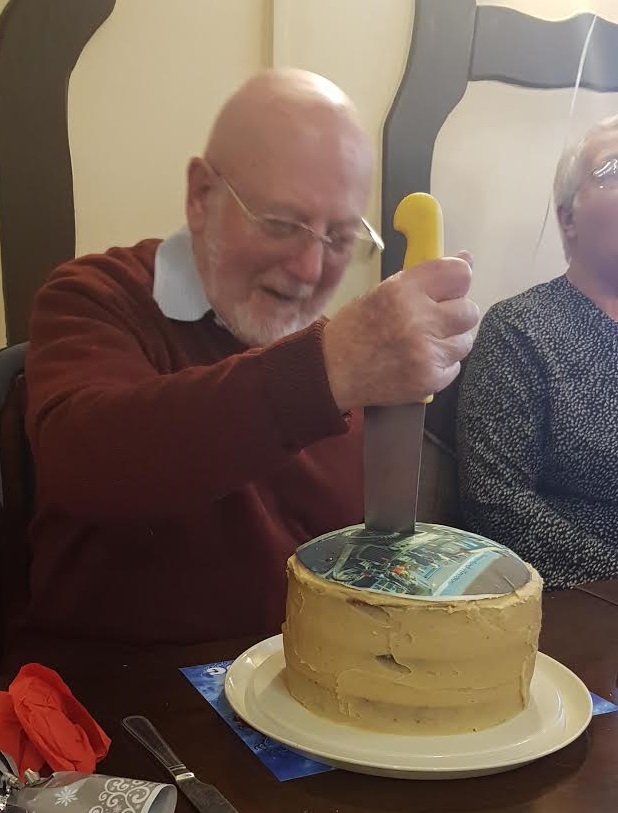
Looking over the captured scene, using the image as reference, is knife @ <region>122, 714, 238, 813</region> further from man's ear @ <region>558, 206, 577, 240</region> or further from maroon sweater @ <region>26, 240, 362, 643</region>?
man's ear @ <region>558, 206, 577, 240</region>

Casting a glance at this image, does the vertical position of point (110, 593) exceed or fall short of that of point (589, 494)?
it exceeds it

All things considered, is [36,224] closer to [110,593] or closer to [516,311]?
[110,593]

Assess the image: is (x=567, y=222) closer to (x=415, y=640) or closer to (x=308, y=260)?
(x=308, y=260)

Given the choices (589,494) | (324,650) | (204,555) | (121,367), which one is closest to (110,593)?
(204,555)

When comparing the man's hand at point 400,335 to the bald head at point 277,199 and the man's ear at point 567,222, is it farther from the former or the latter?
the man's ear at point 567,222

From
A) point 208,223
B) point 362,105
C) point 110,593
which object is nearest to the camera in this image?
point 110,593

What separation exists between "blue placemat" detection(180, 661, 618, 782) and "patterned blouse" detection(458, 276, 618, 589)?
0.72m

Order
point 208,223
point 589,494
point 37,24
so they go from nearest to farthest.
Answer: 1. point 208,223
2. point 37,24
3. point 589,494

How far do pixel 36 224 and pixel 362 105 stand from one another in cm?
69

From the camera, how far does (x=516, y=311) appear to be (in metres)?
1.60

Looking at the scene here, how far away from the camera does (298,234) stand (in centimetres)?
112

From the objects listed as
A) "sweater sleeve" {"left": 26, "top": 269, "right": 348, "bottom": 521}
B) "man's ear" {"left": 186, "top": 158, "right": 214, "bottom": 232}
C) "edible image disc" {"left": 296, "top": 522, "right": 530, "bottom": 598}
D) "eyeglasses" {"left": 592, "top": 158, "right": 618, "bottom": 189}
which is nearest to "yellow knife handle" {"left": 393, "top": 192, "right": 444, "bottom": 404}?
"sweater sleeve" {"left": 26, "top": 269, "right": 348, "bottom": 521}

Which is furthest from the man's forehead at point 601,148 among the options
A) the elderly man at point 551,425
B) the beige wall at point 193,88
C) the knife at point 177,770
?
the knife at point 177,770

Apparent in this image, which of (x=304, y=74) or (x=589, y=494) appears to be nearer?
(x=304, y=74)
